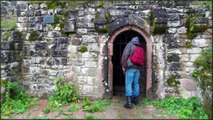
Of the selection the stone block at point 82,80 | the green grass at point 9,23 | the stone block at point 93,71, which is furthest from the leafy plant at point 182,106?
the green grass at point 9,23

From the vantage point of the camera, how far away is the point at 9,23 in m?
7.46

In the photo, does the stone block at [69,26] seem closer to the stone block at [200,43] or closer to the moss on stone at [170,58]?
the moss on stone at [170,58]

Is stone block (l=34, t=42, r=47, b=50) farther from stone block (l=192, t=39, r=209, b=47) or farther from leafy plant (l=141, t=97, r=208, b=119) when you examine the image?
stone block (l=192, t=39, r=209, b=47)

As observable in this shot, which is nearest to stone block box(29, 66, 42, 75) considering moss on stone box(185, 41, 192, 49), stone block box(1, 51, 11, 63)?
stone block box(1, 51, 11, 63)

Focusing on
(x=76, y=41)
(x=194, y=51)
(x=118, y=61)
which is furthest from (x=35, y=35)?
(x=194, y=51)

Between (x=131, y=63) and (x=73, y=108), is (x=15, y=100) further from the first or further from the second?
(x=131, y=63)

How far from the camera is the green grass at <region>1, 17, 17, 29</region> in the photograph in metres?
7.27

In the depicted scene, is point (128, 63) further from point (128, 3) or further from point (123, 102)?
point (128, 3)

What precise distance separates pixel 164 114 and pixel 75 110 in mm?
2012

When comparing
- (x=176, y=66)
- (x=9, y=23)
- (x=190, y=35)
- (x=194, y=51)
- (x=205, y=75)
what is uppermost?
(x=9, y=23)

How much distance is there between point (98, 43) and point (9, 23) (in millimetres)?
2609

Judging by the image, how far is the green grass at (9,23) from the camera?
727 centimetres

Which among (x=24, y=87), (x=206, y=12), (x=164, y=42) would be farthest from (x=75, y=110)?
(x=206, y=12)

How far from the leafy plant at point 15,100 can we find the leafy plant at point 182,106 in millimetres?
2954
